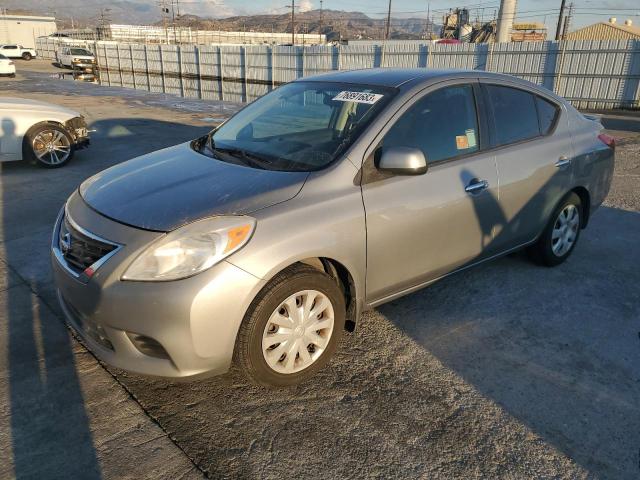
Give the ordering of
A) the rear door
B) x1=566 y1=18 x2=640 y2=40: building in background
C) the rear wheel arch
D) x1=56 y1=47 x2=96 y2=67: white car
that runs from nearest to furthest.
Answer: the rear door < the rear wheel arch < x1=56 y1=47 x2=96 y2=67: white car < x1=566 y1=18 x2=640 y2=40: building in background

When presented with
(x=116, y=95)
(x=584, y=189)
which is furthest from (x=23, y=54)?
(x=584, y=189)

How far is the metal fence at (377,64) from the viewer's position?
688 inches

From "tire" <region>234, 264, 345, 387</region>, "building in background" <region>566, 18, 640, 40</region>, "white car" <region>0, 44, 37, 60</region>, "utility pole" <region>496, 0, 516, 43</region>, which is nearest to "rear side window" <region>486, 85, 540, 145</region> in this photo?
"tire" <region>234, 264, 345, 387</region>

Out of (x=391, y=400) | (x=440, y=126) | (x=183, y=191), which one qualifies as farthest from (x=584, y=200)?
(x=183, y=191)

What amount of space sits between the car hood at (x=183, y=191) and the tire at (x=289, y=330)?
44cm

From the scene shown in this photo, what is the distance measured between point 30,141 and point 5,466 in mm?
6697

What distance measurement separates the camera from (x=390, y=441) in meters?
2.49

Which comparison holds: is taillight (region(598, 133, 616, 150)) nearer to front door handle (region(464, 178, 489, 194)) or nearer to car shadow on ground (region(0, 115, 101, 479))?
front door handle (region(464, 178, 489, 194))

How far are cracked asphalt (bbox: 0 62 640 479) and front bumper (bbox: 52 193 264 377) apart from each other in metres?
0.34

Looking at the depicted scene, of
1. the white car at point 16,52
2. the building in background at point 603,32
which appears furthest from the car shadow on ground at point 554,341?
the white car at point 16,52

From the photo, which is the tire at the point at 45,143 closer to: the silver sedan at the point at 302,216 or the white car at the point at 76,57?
the silver sedan at the point at 302,216

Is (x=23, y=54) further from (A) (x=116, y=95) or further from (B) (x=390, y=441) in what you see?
(B) (x=390, y=441)

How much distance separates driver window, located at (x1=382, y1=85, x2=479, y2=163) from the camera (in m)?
3.21

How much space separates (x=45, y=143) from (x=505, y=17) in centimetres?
3061
